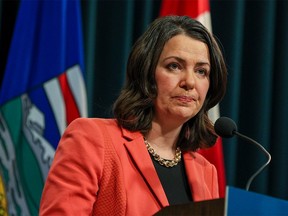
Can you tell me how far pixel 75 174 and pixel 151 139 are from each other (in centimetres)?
34

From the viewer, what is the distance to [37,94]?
271 centimetres

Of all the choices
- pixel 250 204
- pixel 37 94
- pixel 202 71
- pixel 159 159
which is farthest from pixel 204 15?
pixel 250 204

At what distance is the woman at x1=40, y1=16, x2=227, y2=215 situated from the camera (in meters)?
1.48

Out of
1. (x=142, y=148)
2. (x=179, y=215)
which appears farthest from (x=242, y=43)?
(x=179, y=215)

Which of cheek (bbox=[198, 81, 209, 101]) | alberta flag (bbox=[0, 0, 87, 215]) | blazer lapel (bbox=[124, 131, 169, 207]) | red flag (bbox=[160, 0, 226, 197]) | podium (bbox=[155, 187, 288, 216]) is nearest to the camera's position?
podium (bbox=[155, 187, 288, 216])

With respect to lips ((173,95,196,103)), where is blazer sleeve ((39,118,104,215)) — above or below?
below

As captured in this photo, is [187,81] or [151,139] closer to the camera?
[187,81]

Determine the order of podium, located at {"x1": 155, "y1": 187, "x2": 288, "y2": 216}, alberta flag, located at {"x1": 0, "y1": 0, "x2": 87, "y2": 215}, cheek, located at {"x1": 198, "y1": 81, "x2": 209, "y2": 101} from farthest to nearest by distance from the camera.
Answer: alberta flag, located at {"x1": 0, "y1": 0, "x2": 87, "y2": 215}, cheek, located at {"x1": 198, "y1": 81, "x2": 209, "y2": 101}, podium, located at {"x1": 155, "y1": 187, "x2": 288, "y2": 216}

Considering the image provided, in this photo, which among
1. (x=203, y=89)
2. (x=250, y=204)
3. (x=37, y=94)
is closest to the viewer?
(x=250, y=204)

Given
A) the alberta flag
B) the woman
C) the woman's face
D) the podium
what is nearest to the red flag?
the alberta flag

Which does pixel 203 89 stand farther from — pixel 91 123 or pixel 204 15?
pixel 204 15

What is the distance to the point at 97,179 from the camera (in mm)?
1500

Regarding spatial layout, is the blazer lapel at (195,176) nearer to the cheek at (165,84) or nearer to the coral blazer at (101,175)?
the coral blazer at (101,175)

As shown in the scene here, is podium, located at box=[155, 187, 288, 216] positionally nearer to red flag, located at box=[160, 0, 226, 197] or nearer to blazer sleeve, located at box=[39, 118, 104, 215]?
blazer sleeve, located at box=[39, 118, 104, 215]
